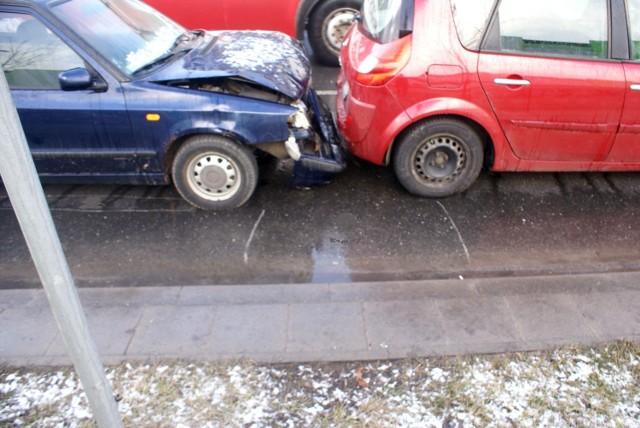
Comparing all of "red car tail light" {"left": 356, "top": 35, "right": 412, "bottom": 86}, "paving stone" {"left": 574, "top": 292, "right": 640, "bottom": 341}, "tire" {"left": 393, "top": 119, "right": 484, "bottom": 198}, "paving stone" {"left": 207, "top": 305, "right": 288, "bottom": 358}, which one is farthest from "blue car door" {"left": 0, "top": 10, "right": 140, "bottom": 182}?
"paving stone" {"left": 574, "top": 292, "right": 640, "bottom": 341}

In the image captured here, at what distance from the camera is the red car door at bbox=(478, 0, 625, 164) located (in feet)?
11.6

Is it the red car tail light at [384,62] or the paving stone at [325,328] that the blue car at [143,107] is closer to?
the red car tail light at [384,62]

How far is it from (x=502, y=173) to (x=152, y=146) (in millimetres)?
2974

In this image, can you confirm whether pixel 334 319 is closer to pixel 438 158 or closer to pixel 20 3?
pixel 438 158

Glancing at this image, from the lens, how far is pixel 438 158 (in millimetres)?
3992

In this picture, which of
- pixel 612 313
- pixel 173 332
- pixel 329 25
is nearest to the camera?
pixel 173 332

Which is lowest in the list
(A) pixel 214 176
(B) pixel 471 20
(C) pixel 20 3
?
(A) pixel 214 176

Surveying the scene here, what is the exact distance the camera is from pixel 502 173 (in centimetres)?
447

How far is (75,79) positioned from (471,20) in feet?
9.11

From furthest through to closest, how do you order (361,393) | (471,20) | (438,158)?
(438,158)
(471,20)
(361,393)

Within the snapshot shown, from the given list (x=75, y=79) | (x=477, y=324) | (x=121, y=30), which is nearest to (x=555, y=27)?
(x=477, y=324)

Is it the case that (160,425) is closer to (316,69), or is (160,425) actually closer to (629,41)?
(629,41)

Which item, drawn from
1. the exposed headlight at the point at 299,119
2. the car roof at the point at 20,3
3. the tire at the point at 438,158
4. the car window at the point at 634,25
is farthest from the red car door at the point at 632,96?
the car roof at the point at 20,3

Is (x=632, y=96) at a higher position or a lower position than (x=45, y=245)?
lower
